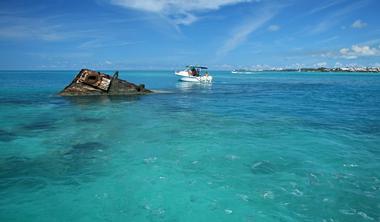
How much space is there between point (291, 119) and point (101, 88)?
67.9 ft

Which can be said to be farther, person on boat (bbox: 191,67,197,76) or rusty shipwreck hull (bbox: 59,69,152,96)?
person on boat (bbox: 191,67,197,76)

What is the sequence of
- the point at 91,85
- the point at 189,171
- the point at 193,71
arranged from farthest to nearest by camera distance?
the point at 193,71, the point at 91,85, the point at 189,171

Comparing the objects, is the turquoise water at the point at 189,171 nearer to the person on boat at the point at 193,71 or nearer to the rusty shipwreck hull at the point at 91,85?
the rusty shipwreck hull at the point at 91,85

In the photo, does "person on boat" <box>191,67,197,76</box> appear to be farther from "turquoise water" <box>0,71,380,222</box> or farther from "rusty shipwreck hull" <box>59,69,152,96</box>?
"turquoise water" <box>0,71,380,222</box>

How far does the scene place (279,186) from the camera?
8.84m

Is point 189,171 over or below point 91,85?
below

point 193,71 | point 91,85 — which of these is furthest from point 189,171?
point 193,71

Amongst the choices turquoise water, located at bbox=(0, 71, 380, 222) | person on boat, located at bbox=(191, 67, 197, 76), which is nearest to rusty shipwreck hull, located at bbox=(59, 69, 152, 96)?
turquoise water, located at bbox=(0, 71, 380, 222)

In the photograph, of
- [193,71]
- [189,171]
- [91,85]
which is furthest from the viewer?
[193,71]

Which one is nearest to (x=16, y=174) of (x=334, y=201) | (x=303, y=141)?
(x=334, y=201)

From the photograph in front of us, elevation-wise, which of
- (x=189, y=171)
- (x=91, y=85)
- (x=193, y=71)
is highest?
(x=193, y=71)

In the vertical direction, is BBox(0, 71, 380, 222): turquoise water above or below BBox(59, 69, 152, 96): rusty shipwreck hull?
below

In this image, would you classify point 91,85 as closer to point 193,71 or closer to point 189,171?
point 189,171

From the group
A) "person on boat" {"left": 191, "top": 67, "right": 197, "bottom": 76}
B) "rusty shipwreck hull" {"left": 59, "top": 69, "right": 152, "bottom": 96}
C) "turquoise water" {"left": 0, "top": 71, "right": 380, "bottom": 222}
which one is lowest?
"turquoise water" {"left": 0, "top": 71, "right": 380, "bottom": 222}
